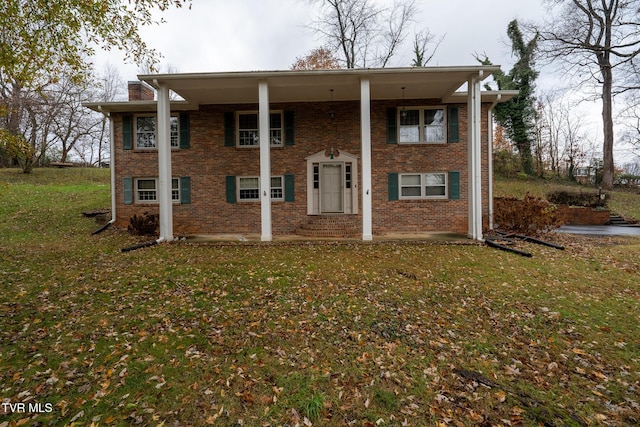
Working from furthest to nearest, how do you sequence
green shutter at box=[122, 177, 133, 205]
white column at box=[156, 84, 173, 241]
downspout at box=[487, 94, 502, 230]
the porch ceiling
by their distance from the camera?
1. green shutter at box=[122, 177, 133, 205]
2. downspout at box=[487, 94, 502, 230]
3. white column at box=[156, 84, 173, 241]
4. the porch ceiling

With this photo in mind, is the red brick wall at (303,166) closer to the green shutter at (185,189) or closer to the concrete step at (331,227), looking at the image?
the green shutter at (185,189)

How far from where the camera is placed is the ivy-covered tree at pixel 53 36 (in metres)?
5.54

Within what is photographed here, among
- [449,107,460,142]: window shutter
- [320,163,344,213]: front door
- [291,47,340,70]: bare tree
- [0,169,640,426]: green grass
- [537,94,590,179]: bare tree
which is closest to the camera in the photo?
[0,169,640,426]: green grass

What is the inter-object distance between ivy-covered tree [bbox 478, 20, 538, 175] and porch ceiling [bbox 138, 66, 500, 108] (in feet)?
42.4

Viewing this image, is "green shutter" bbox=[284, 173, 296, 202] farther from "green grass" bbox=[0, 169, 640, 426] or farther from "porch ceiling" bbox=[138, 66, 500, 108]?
"green grass" bbox=[0, 169, 640, 426]

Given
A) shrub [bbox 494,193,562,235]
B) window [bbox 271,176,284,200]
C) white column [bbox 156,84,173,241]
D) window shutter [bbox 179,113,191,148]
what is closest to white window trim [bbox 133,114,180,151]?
window shutter [bbox 179,113,191,148]

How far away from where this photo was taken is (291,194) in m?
10.8

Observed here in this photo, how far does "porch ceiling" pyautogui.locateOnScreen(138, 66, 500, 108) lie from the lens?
319 inches

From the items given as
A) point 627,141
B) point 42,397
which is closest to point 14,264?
point 42,397

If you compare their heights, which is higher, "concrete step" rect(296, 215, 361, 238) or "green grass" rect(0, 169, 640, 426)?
"concrete step" rect(296, 215, 361, 238)

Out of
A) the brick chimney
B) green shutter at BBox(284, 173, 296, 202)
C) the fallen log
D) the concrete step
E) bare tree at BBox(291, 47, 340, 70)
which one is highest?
bare tree at BBox(291, 47, 340, 70)

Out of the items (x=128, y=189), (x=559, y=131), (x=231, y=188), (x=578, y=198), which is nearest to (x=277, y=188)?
(x=231, y=188)

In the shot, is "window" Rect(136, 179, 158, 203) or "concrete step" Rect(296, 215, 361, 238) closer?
"concrete step" Rect(296, 215, 361, 238)

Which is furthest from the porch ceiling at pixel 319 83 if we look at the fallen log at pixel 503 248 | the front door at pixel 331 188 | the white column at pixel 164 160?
the fallen log at pixel 503 248
